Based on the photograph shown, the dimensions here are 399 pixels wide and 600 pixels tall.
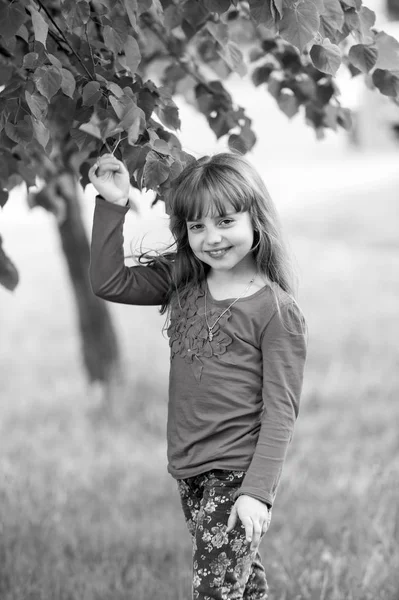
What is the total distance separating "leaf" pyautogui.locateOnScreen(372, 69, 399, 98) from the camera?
7.73 feet

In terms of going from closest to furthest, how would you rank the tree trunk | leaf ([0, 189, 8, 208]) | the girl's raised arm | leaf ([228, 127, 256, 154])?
the girl's raised arm < leaf ([0, 189, 8, 208]) < leaf ([228, 127, 256, 154]) < the tree trunk

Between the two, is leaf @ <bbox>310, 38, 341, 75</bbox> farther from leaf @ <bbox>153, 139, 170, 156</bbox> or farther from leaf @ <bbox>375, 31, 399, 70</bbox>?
leaf @ <bbox>153, 139, 170, 156</bbox>

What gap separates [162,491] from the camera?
4.37 m

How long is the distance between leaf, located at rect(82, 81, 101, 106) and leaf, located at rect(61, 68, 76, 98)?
37mm

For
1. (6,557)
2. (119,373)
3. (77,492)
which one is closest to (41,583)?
(6,557)

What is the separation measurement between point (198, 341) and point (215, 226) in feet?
1.02

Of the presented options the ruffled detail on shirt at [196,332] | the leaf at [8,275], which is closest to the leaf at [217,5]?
the ruffled detail on shirt at [196,332]

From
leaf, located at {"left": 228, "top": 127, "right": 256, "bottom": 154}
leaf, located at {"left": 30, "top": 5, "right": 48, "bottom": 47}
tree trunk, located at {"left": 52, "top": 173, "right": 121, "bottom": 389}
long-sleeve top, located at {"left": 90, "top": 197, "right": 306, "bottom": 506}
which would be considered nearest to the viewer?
leaf, located at {"left": 30, "top": 5, "right": 48, "bottom": 47}

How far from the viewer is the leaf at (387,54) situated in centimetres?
217

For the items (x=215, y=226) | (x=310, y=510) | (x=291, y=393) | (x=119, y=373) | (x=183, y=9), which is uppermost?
(x=183, y=9)

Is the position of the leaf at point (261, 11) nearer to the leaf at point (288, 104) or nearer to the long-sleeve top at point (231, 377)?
the long-sleeve top at point (231, 377)

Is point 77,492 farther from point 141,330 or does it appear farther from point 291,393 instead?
point 141,330

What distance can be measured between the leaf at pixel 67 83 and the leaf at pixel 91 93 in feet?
0.12

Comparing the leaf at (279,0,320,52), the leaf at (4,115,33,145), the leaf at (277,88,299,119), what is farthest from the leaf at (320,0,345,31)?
the leaf at (277,88,299,119)
